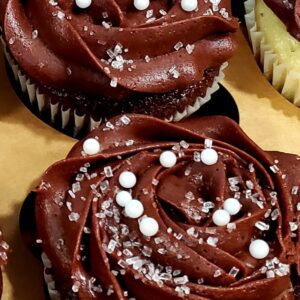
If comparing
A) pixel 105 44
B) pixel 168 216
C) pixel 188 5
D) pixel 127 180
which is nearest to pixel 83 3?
pixel 105 44

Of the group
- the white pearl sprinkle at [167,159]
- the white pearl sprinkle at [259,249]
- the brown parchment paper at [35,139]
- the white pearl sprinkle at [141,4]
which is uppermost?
the white pearl sprinkle at [141,4]

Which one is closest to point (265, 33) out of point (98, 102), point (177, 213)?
point (98, 102)

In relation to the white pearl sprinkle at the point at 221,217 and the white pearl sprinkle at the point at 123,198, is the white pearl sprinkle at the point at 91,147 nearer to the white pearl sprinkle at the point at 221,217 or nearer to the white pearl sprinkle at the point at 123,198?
the white pearl sprinkle at the point at 123,198

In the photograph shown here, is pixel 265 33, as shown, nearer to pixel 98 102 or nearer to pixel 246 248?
pixel 98 102

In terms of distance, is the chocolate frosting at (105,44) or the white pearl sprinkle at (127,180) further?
the chocolate frosting at (105,44)

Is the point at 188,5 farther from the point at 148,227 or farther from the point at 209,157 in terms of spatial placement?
the point at 148,227

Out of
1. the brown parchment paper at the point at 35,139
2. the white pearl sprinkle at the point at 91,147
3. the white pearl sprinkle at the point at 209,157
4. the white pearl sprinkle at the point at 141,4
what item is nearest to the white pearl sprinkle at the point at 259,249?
the white pearl sprinkle at the point at 209,157

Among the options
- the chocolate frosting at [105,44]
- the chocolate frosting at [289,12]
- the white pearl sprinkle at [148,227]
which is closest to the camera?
the white pearl sprinkle at [148,227]
